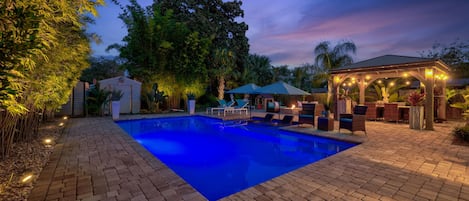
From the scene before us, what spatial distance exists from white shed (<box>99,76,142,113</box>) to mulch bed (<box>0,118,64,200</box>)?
8259mm

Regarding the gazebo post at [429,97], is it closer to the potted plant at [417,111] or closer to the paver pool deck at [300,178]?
the potted plant at [417,111]

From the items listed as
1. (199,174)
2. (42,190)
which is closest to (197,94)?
(199,174)

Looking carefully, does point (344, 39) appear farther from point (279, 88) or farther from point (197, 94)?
point (197, 94)

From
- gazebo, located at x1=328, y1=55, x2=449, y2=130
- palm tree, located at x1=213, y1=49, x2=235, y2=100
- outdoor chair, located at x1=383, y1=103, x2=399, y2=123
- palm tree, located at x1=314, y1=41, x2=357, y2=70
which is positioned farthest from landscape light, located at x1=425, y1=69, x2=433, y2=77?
palm tree, located at x1=213, y1=49, x2=235, y2=100

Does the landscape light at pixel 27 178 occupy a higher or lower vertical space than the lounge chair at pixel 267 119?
lower

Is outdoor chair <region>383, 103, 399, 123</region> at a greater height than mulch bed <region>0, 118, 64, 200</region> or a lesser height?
greater

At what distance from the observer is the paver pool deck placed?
2.71m

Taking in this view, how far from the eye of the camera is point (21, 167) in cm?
363

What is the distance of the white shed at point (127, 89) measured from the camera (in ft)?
43.0

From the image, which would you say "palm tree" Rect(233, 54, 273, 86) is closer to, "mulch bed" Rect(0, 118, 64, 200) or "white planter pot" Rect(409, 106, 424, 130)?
"white planter pot" Rect(409, 106, 424, 130)

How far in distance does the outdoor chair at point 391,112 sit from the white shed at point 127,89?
1512cm

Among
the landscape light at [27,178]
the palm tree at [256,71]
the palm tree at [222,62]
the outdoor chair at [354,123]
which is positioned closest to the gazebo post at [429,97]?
the outdoor chair at [354,123]

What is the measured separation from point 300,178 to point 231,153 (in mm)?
2819

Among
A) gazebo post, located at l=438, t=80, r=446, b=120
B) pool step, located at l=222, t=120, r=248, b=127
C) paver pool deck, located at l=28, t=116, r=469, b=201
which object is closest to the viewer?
paver pool deck, located at l=28, t=116, r=469, b=201
